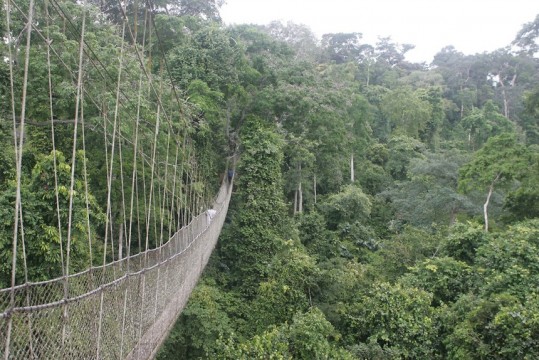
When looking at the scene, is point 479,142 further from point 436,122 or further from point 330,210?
point 330,210

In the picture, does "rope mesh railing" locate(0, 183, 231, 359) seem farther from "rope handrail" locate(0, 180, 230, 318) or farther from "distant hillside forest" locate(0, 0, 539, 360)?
"distant hillside forest" locate(0, 0, 539, 360)

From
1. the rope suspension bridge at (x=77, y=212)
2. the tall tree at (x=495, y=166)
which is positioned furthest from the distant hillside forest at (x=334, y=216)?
the rope suspension bridge at (x=77, y=212)

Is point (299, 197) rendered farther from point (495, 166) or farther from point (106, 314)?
point (106, 314)

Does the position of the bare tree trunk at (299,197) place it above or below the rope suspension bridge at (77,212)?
below

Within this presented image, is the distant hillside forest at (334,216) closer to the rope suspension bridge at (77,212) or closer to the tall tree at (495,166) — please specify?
the tall tree at (495,166)

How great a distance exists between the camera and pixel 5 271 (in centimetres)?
383

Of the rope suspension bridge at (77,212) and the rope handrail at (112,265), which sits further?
the rope suspension bridge at (77,212)

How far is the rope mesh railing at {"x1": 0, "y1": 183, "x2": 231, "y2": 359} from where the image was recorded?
169 cm

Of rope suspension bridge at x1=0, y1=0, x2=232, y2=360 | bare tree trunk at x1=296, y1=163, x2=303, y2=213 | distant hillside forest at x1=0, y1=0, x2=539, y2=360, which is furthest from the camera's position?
bare tree trunk at x1=296, y1=163, x2=303, y2=213

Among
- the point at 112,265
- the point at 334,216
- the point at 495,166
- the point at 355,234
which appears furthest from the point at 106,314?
the point at 334,216

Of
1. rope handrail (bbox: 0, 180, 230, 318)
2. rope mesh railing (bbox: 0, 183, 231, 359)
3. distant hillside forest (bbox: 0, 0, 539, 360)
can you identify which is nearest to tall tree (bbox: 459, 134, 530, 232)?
distant hillside forest (bbox: 0, 0, 539, 360)

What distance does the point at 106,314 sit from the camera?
224 cm

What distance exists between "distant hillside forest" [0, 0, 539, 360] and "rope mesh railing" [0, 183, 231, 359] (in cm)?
152

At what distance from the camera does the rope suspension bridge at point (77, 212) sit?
6.25 ft
